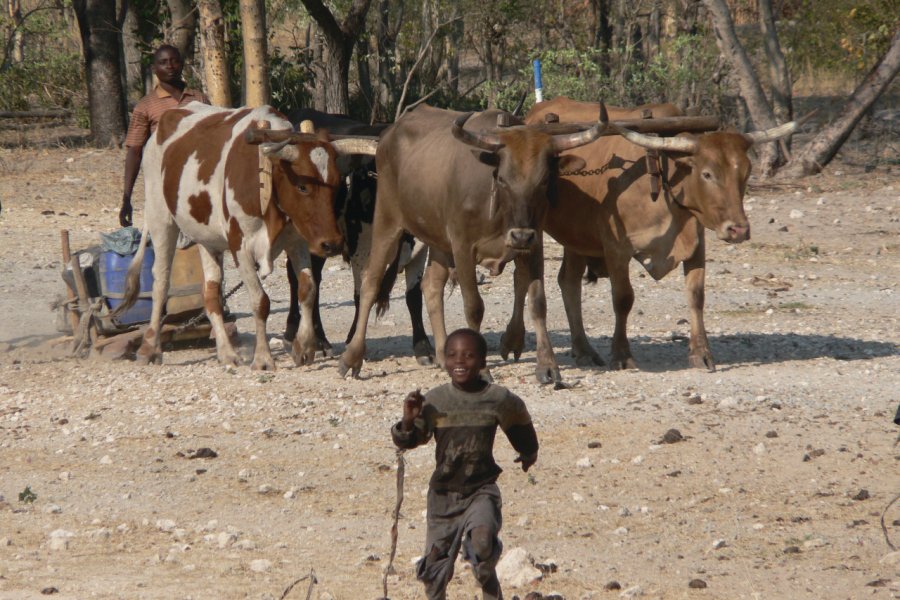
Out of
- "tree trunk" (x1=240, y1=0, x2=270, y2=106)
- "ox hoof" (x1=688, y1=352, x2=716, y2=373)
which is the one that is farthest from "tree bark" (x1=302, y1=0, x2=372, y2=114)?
"ox hoof" (x1=688, y1=352, x2=716, y2=373)

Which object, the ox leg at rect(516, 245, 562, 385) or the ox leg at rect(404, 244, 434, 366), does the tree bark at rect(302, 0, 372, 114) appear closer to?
the ox leg at rect(404, 244, 434, 366)

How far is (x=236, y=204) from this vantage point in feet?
36.7

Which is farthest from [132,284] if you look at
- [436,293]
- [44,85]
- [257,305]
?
[44,85]

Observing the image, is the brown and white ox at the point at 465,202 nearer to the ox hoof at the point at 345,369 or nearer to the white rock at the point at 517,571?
the ox hoof at the point at 345,369

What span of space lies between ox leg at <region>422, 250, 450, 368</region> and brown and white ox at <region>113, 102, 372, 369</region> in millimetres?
925

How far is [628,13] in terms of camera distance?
3183cm

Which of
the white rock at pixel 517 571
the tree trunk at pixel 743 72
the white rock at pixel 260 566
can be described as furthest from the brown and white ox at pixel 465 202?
the tree trunk at pixel 743 72

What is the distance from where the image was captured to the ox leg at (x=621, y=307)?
11141mm

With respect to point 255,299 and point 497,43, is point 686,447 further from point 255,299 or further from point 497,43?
point 497,43

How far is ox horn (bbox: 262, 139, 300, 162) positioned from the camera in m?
10.9

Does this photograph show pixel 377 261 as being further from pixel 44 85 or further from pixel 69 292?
pixel 44 85

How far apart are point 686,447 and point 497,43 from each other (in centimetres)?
2518

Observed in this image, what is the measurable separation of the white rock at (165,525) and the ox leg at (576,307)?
4860 mm

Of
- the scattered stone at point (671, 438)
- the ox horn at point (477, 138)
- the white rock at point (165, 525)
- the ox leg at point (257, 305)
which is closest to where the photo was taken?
the white rock at point (165, 525)
